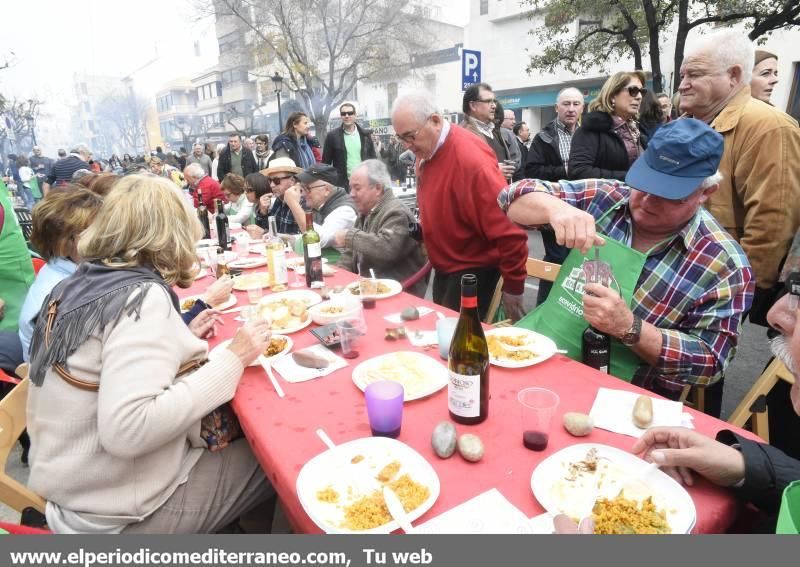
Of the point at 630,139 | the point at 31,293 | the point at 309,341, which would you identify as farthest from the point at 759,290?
the point at 31,293

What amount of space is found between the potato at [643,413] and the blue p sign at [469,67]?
6.42 meters

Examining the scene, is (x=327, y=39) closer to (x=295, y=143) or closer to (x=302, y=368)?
(x=295, y=143)

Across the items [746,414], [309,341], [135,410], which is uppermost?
[135,410]

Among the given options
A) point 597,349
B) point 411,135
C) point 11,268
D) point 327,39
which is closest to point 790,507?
point 597,349

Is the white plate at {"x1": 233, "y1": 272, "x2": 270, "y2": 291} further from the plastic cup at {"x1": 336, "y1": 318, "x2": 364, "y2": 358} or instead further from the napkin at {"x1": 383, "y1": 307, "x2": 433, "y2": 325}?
the plastic cup at {"x1": 336, "y1": 318, "x2": 364, "y2": 358}

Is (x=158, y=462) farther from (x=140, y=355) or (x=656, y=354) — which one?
(x=656, y=354)

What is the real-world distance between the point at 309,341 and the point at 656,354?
1.49m

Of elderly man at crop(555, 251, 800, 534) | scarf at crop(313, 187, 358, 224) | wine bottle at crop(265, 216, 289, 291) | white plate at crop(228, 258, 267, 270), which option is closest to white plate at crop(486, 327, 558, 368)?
elderly man at crop(555, 251, 800, 534)

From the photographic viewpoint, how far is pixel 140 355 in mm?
1329

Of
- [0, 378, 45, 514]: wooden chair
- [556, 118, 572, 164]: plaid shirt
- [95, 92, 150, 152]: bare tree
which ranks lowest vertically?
[0, 378, 45, 514]: wooden chair

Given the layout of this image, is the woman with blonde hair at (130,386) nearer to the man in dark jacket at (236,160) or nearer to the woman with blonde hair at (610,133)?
the woman with blonde hair at (610,133)

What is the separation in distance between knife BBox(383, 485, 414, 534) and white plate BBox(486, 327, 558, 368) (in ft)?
2.63

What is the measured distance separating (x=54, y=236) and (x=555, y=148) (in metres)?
4.36

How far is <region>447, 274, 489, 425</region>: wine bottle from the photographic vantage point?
138cm
